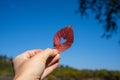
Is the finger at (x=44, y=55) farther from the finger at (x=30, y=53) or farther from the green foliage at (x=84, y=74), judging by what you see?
the green foliage at (x=84, y=74)

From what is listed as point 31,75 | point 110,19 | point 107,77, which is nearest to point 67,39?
point 31,75

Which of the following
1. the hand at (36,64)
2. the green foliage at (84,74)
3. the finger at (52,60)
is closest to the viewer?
the hand at (36,64)

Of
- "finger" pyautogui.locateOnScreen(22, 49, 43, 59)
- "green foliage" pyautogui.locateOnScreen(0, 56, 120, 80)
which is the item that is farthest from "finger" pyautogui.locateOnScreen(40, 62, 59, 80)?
"green foliage" pyautogui.locateOnScreen(0, 56, 120, 80)

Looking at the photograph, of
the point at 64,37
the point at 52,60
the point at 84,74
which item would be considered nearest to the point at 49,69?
the point at 52,60

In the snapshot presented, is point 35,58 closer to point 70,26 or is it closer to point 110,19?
point 70,26

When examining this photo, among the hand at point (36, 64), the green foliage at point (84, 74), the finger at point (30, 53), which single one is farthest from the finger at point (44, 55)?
the green foliage at point (84, 74)

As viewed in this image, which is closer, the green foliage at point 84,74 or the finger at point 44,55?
the finger at point 44,55

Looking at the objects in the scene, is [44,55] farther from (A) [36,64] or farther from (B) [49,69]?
(B) [49,69]
